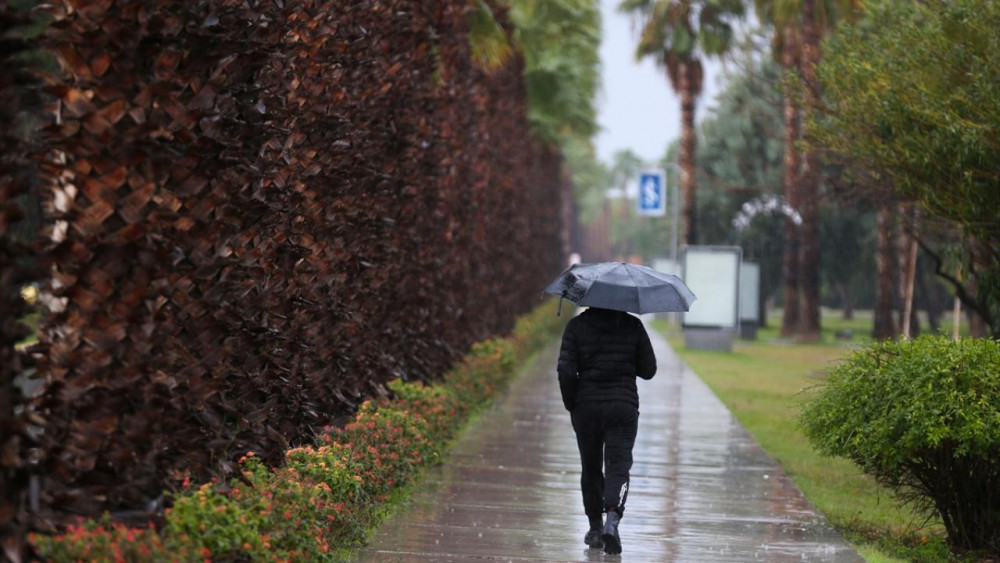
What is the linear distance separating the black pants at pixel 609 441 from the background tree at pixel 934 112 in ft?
19.0

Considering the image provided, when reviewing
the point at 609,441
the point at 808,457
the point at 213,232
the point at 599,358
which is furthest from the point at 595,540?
the point at 808,457

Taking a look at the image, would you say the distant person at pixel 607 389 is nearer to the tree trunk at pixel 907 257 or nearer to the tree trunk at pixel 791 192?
the tree trunk at pixel 907 257

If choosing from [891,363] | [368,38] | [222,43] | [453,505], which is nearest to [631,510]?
[453,505]

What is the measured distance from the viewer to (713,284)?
35312 millimetres

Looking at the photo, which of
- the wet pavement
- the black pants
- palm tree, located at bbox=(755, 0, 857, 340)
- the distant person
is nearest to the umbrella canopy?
the distant person

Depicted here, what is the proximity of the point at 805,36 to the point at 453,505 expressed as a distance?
28.1m

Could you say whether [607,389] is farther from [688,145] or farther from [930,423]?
[688,145]

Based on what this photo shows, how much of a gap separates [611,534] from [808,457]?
7031 millimetres

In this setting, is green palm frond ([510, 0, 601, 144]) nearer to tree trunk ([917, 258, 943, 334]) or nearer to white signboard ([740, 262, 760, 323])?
white signboard ([740, 262, 760, 323])

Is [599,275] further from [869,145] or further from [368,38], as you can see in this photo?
[869,145]

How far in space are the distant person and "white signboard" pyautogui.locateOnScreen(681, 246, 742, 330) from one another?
25.8 meters

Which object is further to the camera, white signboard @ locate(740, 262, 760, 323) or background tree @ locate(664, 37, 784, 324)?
background tree @ locate(664, 37, 784, 324)

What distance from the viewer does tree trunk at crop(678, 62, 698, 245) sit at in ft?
147

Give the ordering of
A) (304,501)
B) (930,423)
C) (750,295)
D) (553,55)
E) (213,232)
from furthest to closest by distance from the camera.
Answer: (750,295) < (553,55) < (930,423) < (304,501) < (213,232)
